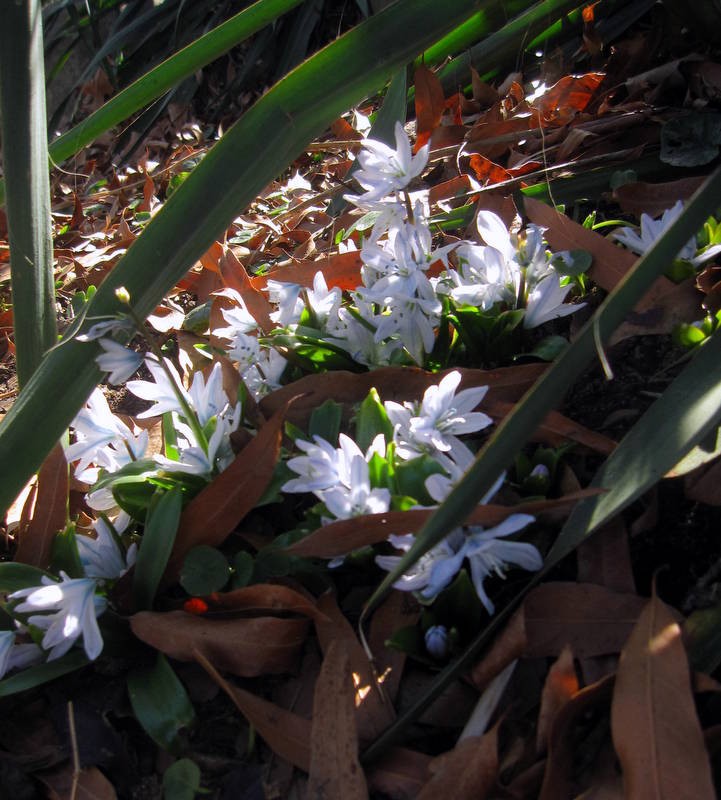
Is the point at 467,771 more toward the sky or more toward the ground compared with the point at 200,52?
more toward the ground

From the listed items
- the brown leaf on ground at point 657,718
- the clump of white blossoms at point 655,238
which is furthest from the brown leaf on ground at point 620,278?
the brown leaf on ground at point 657,718

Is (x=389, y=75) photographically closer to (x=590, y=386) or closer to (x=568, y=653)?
(x=590, y=386)

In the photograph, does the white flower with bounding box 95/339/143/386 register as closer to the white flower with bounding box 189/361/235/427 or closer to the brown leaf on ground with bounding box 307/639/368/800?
the white flower with bounding box 189/361/235/427

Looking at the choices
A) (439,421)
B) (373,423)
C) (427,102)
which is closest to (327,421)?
(373,423)

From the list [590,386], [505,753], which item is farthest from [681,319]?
[505,753]

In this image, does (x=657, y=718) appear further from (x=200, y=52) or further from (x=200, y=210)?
(x=200, y=52)

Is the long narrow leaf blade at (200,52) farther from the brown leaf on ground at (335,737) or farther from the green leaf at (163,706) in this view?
the brown leaf on ground at (335,737)
